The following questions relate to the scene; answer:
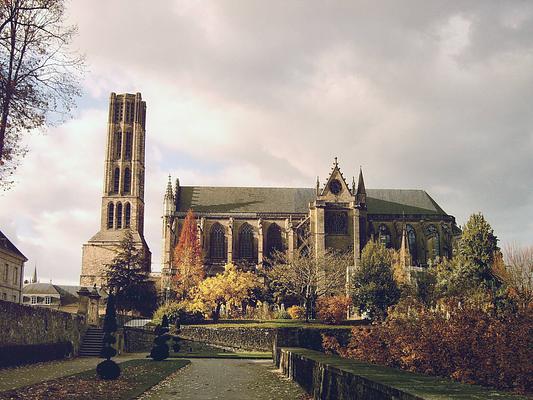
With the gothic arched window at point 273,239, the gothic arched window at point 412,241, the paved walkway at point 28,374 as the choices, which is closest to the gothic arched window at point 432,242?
the gothic arched window at point 412,241

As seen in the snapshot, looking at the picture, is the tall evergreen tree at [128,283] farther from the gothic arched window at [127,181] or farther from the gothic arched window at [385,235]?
the gothic arched window at [385,235]

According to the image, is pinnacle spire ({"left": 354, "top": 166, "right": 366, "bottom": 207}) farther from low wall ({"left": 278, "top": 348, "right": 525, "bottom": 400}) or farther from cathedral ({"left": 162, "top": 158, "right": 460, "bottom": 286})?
low wall ({"left": 278, "top": 348, "right": 525, "bottom": 400})

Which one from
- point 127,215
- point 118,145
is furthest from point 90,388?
point 118,145

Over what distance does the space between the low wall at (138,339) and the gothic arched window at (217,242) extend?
34496 millimetres

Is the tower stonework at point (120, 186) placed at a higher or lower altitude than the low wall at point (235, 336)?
higher

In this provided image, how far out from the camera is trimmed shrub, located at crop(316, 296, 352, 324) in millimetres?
52375

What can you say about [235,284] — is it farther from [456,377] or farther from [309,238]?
[456,377]

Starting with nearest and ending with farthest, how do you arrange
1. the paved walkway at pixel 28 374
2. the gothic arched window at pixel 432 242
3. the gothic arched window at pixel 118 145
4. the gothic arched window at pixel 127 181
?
the paved walkway at pixel 28 374
the gothic arched window at pixel 432 242
the gothic arched window at pixel 127 181
the gothic arched window at pixel 118 145

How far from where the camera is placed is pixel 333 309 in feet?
173

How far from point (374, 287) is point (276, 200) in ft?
113

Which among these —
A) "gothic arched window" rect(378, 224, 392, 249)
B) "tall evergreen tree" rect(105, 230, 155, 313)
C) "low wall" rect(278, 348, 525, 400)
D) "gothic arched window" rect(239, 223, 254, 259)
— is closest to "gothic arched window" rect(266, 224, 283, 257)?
"gothic arched window" rect(239, 223, 254, 259)

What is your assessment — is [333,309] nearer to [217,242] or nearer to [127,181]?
[217,242]

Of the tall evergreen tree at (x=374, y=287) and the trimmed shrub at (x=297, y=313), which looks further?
the trimmed shrub at (x=297, y=313)

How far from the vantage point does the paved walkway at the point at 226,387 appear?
1602 centimetres
